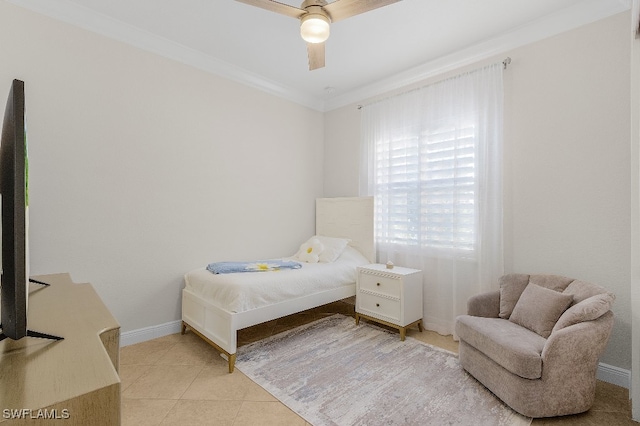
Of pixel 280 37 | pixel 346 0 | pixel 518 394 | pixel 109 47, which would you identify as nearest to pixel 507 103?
pixel 346 0

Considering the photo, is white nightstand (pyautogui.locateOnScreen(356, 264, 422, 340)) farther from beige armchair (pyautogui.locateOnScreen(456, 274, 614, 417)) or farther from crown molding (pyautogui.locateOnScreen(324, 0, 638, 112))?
crown molding (pyautogui.locateOnScreen(324, 0, 638, 112))

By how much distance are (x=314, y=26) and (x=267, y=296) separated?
207cm

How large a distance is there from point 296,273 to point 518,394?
1.91m

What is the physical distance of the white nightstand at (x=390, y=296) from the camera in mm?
3094

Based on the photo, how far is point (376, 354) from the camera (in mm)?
2764

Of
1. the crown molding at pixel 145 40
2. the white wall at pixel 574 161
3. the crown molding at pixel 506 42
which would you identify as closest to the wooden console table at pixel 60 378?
the crown molding at pixel 145 40

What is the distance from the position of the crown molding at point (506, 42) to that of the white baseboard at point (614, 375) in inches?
106

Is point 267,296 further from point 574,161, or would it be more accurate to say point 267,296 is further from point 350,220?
point 574,161

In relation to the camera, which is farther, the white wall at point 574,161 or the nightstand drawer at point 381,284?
the nightstand drawer at point 381,284

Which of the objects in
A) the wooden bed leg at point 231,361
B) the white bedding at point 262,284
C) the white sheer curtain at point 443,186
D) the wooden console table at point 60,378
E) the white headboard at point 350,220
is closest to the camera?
the wooden console table at point 60,378

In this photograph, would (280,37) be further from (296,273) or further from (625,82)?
(625,82)

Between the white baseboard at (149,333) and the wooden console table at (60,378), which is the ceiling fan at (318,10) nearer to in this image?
the wooden console table at (60,378)

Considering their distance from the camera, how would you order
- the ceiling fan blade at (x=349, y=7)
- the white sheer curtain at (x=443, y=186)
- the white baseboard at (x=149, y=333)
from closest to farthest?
the ceiling fan blade at (x=349, y=7) → the white baseboard at (x=149, y=333) → the white sheer curtain at (x=443, y=186)

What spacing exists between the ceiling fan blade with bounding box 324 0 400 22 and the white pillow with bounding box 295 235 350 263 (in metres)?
2.46
